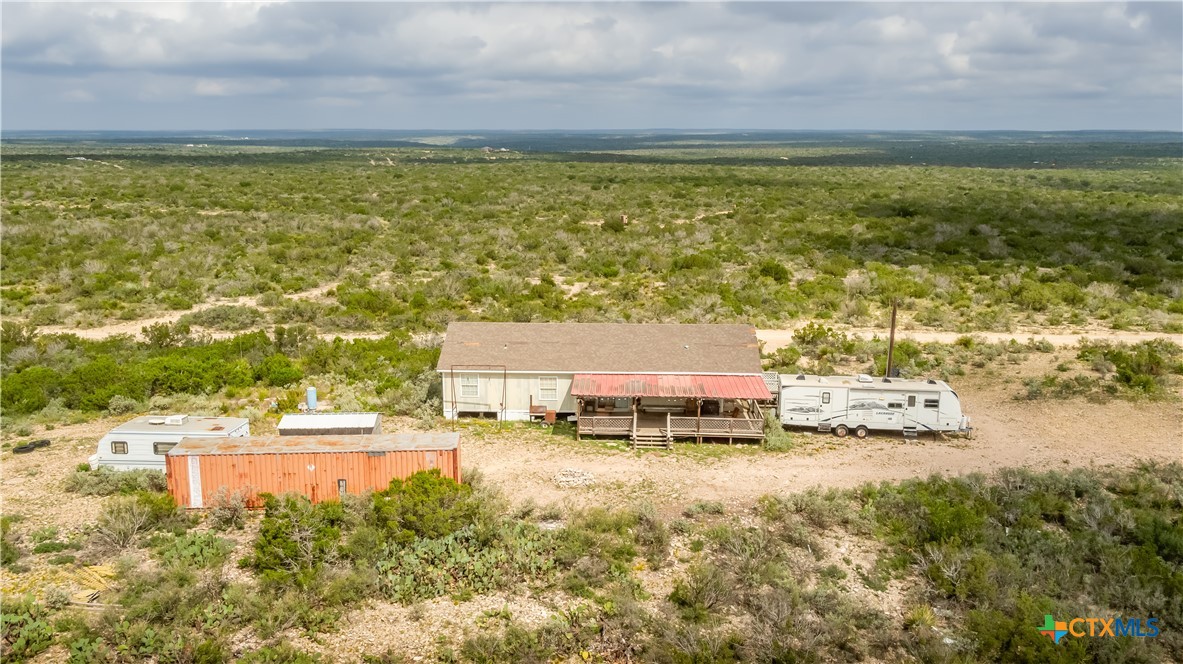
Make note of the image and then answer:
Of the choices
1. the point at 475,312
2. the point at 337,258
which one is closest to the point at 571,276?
the point at 475,312

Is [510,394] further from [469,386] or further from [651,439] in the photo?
[651,439]

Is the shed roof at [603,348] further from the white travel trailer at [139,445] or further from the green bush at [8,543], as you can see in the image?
the green bush at [8,543]

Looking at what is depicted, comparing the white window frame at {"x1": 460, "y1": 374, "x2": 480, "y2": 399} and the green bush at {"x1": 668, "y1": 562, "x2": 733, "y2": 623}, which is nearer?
the green bush at {"x1": 668, "y1": 562, "x2": 733, "y2": 623}

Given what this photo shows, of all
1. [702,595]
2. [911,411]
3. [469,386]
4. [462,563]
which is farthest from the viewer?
[469,386]

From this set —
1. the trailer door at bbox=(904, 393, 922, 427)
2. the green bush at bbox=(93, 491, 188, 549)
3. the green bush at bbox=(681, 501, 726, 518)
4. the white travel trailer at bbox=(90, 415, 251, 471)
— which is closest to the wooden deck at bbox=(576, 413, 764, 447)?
the green bush at bbox=(681, 501, 726, 518)

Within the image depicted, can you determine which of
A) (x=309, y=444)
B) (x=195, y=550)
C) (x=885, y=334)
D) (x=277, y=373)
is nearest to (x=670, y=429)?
(x=309, y=444)

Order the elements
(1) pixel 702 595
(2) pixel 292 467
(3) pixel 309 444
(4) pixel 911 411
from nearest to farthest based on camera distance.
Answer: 1. (1) pixel 702 595
2. (2) pixel 292 467
3. (3) pixel 309 444
4. (4) pixel 911 411

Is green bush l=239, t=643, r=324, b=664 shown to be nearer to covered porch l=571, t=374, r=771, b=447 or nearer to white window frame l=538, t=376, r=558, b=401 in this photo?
covered porch l=571, t=374, r=771, b=447
